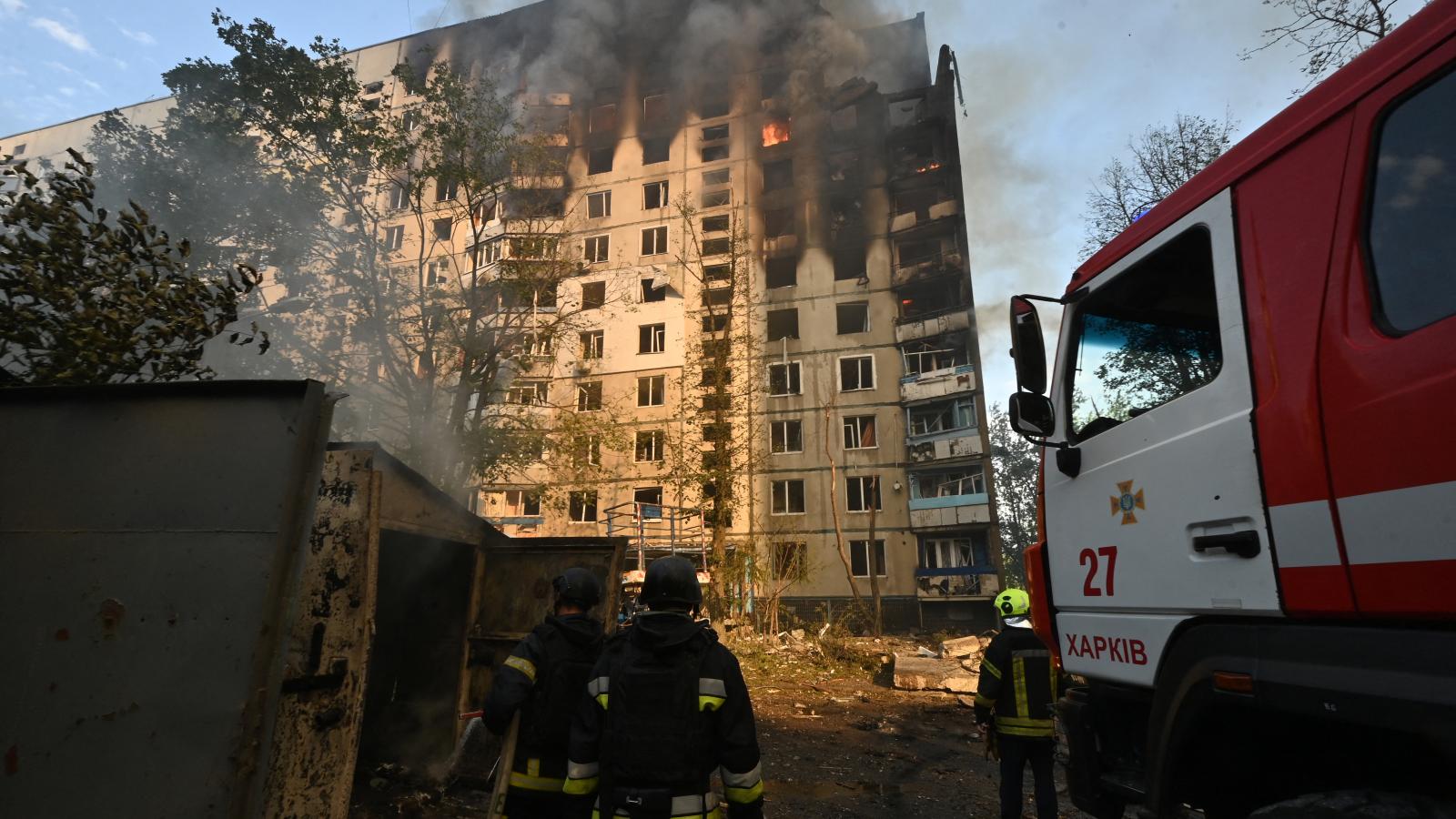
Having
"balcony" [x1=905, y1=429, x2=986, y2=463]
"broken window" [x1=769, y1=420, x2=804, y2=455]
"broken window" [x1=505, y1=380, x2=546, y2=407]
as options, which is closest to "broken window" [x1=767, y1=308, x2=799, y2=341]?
"broken window" [x1=769, y1=420, x2=804, y2=455]

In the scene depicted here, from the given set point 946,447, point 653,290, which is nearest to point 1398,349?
point 946,447

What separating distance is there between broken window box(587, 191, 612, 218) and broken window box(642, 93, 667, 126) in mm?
4222

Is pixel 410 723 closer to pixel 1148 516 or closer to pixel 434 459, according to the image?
pixel 1148 516

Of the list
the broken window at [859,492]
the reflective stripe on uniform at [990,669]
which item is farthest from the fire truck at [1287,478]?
the broken window at [859,492]

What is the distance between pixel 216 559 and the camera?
103 inches

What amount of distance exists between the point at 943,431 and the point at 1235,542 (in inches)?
923

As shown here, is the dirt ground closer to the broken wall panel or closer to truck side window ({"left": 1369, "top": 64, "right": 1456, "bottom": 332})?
the broken wall panel

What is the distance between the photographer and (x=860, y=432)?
25.8 m

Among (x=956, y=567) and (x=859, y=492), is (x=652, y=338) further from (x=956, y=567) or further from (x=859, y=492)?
(x=956, y=567)

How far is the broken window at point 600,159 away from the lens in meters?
32.1

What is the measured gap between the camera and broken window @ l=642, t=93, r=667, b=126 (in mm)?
32281

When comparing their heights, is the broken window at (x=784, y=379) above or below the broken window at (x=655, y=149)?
below

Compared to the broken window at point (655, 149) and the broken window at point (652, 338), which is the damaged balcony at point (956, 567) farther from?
the broken window at point (655, 149)

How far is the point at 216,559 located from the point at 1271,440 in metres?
3.49
